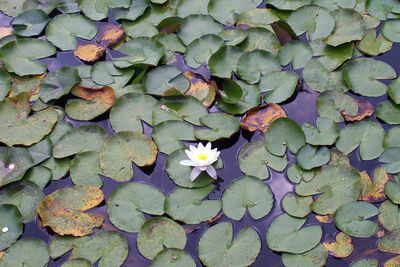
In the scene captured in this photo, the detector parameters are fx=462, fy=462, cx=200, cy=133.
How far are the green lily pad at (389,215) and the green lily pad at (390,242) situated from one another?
0.03 metres

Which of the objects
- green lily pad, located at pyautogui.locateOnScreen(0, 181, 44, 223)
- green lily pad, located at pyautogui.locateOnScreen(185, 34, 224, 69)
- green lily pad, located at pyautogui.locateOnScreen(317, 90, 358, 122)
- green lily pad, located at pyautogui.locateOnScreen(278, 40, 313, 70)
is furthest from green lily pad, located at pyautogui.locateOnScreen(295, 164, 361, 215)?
green lily pad, located at pyautogui.locateOnScreen(0, 181, 44, 223)

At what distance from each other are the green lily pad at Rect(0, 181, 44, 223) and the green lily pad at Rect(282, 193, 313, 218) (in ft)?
4.50

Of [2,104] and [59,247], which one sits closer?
[59,247]

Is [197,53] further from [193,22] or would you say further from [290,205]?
[290,205]

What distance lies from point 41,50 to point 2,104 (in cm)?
56

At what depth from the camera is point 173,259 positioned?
233cm

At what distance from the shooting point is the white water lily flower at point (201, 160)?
8.43 ft

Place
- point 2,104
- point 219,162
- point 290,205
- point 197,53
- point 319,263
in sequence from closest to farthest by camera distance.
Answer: point 319,263, point 290,205, point 219,162, point 2,104, point 197,53

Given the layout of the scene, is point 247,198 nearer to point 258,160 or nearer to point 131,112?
point 258,160

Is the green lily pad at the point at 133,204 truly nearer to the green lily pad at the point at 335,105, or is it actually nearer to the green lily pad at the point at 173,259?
the green lily pad at the point at 173,259

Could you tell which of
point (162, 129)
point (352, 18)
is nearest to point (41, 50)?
point (162, 129)

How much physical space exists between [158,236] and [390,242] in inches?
47.2

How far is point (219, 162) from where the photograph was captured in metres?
2.71

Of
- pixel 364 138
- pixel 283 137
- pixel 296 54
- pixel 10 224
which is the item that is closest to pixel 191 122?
pixel 283 137
